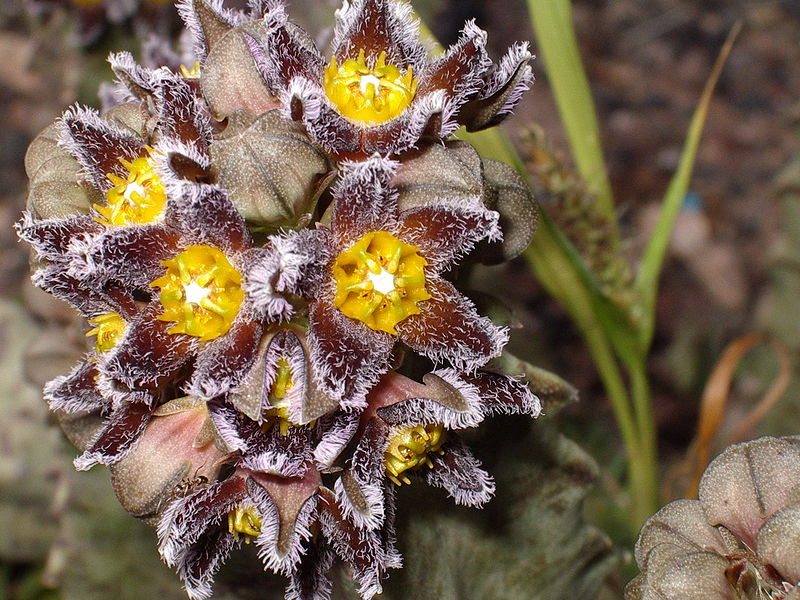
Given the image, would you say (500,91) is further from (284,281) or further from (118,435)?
(118,435)

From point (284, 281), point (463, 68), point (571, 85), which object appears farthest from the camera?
point (571, 85)

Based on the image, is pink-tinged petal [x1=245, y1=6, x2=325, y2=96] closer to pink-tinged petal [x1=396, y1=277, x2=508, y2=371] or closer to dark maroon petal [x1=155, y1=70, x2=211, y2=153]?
dark maroon petal [x1=155, y1=70, x2=211, y2=153]

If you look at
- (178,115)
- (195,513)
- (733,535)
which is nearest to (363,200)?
(178,115)

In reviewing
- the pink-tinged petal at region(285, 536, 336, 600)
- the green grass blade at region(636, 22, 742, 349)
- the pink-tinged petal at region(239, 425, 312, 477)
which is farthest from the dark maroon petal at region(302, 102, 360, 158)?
the green grass blade at region(636, 22, 742, 349)

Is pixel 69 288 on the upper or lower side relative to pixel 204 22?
lower

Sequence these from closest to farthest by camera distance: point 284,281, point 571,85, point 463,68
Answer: point 284,281, point 463,68, point 571,85

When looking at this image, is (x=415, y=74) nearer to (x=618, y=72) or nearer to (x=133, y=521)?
(x=133, y=521)

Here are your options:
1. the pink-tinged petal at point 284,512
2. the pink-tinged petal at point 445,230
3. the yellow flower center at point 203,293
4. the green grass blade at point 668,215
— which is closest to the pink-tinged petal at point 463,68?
the pink-tinged petal at point 445,230

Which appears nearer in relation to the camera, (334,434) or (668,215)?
(334,434)
